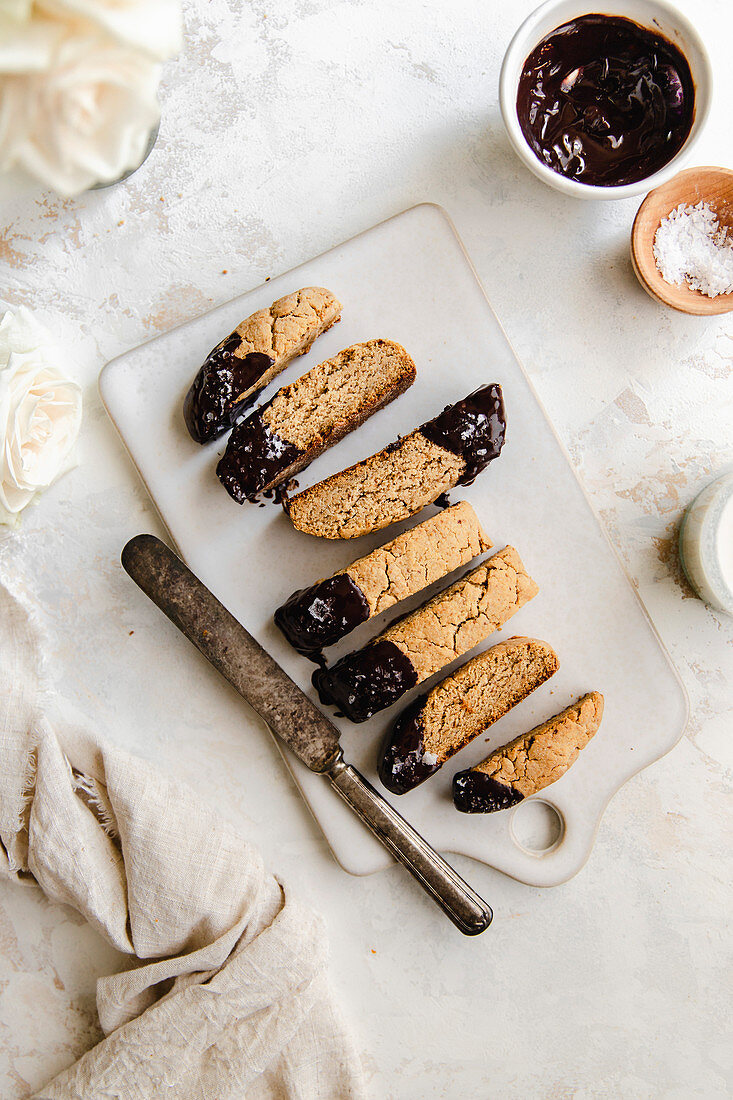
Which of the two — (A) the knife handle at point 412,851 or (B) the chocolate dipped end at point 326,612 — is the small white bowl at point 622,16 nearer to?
(B) the chocolate dipped end at point 326,612

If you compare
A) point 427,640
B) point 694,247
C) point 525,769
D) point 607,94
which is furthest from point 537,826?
point 607,94

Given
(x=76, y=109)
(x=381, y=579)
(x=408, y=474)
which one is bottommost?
(x=381, y=579)

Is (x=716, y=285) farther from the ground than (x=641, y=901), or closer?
farther from the ground

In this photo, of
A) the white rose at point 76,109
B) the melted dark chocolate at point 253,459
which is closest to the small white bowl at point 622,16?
the melted dark chocolate at point 253,459

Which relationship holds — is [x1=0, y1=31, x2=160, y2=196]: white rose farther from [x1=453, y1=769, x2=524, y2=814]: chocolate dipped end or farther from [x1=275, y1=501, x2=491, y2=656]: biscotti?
[x1=453, y1=769, x2=524, y2=814]: chocolate dipped end

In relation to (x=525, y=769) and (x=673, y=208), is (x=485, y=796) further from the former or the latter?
(x=673, y=208)

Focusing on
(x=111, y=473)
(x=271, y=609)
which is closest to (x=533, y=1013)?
(x=271, y=609)

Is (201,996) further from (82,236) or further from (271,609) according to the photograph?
(82,236)
